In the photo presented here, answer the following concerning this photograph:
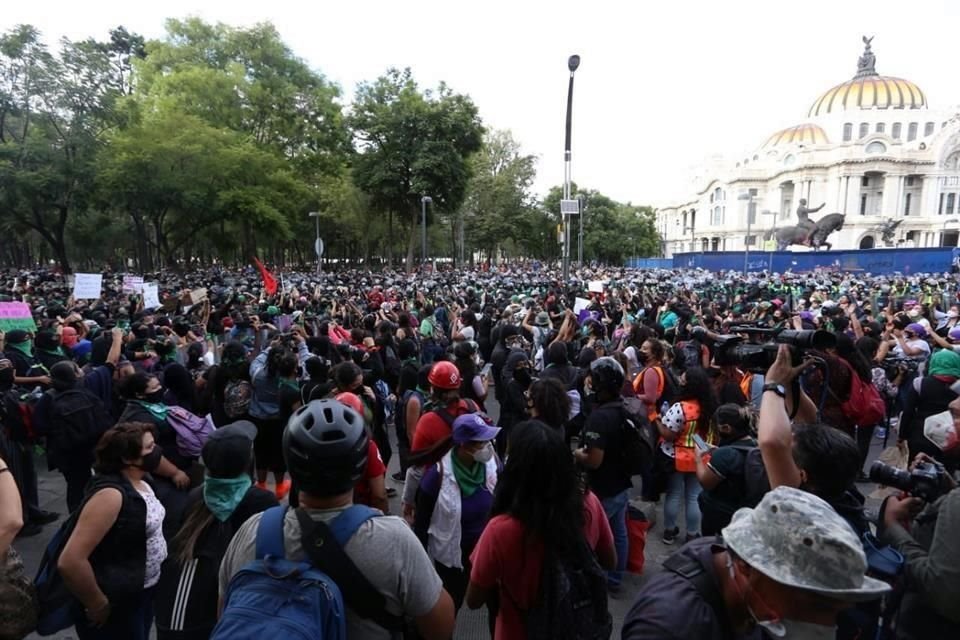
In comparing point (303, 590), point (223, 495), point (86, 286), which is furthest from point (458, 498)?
point (86, 286)

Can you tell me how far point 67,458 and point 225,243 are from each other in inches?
1502

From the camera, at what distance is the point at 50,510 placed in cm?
545

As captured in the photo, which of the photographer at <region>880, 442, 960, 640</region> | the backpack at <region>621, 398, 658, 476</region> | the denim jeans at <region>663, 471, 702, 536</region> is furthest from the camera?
the denim jeans at <region>663, 471, 702, 536</region>

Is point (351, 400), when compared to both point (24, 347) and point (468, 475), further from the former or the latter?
point (24, 347)

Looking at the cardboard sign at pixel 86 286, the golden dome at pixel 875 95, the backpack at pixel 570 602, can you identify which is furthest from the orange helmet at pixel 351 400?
the golden dome at pixel 875 95

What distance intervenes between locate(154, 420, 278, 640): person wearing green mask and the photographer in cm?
267

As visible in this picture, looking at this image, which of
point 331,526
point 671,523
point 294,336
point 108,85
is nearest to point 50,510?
point 294,336

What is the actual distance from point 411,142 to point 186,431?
34249 mm

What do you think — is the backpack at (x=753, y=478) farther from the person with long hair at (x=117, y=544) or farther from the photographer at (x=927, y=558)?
the person with long hair at (x=117, y=544)

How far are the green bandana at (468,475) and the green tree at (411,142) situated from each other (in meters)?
32.6

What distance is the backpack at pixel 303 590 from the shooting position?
1403 millimetres

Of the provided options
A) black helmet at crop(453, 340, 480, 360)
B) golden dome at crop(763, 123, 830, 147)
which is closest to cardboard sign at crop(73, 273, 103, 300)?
black helmet at crop(453, 340, 480, 360)

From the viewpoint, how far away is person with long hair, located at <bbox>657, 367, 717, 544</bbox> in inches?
167

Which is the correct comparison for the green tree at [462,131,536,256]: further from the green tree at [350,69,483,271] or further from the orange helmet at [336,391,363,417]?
the orange helmet at [336,391,363,417]
